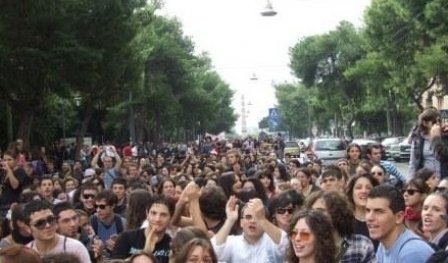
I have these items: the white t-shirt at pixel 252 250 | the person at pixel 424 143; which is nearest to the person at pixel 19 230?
the white t-shirt at pixel 252 250

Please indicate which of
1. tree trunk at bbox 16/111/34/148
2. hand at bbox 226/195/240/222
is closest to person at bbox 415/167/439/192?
hand at bbox 226/195/240/222

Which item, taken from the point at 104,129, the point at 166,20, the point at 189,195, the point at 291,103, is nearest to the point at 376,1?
the point at 166,20

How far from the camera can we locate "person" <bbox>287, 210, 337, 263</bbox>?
4660 millimetres

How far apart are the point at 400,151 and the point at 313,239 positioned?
41.1 m

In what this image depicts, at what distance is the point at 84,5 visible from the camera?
25.0m

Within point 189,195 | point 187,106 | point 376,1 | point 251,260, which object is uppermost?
point 376,1

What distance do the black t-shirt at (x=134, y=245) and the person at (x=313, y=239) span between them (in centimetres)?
201

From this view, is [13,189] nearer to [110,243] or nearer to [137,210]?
[110,243]

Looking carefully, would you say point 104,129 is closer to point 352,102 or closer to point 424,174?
point 352,102

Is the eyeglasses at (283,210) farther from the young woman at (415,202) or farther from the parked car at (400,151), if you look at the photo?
the parked car at (400,151)

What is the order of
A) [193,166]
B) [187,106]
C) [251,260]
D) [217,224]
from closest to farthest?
[251,260]
[217,224]
[193,166]
[187,106]

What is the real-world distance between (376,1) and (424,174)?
3906 centimetres

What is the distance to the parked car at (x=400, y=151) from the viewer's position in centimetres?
4392

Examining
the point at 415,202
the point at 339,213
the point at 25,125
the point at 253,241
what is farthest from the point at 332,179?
the point at 25,125
